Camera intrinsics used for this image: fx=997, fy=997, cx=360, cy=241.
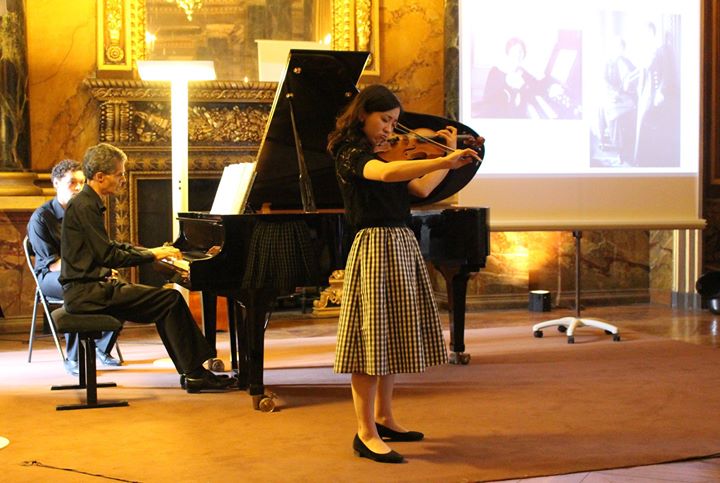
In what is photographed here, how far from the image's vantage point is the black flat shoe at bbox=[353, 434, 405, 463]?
3.43m

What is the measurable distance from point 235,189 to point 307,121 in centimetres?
46

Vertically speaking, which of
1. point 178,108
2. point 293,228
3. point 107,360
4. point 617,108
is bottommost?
point 107,360

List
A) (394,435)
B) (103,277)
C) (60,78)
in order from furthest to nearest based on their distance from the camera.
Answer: (60,78)
(103,277)
(394,435)

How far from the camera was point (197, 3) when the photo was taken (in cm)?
736

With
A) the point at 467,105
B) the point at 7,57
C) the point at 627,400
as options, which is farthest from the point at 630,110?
the point at 7,57

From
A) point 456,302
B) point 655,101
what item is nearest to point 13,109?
point 456,302

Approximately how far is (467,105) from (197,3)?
7.07 ft

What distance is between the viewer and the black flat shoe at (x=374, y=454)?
11.2 ft

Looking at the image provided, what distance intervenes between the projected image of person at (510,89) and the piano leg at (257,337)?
314cm

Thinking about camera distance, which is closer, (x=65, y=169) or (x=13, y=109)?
(x=65, y=169)

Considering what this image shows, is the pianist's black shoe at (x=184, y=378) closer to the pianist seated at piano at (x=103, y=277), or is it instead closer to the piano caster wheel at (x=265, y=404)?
the pianist seated at piano at (x=103, y=277)

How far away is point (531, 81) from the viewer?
6969mm

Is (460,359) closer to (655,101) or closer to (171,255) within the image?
(171,255)

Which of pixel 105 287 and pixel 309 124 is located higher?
pixel 309 124
